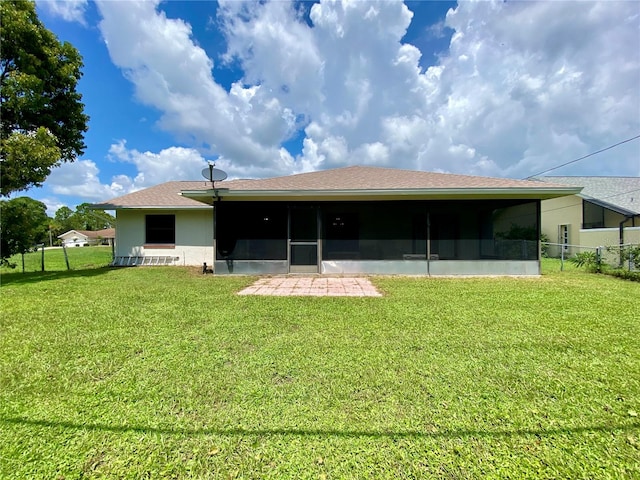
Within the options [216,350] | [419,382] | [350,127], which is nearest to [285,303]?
[216,350]

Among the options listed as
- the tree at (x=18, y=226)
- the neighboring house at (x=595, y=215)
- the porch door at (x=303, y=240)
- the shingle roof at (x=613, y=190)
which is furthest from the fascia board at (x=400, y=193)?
the shingle roof at (x=613, y=190)

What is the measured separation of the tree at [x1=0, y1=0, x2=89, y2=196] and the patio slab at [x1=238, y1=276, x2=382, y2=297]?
6.95 metres

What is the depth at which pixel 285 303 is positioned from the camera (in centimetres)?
518

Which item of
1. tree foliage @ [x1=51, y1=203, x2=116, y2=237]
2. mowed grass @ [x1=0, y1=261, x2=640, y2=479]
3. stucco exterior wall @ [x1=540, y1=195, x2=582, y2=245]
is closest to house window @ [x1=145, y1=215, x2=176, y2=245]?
mowed grass @ [x1=0, y1=261, x2=640, y2=479]

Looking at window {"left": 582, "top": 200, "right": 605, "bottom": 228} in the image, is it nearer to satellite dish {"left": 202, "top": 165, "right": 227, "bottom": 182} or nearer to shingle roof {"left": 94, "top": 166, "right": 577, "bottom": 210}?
shingle roof {"left": 94, "top": 166, "right": 577, "bottom": 210}

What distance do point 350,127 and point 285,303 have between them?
17.3 m

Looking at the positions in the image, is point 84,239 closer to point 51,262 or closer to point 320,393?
point 51,262

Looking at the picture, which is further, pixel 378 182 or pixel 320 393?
pixel 378 182

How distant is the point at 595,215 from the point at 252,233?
1853 centimetres

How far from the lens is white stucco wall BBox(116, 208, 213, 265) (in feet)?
35.7

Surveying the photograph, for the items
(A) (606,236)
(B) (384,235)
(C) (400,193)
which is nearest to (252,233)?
(B) (384,235)

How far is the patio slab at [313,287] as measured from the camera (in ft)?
19.9

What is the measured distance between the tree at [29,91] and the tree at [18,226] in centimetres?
46

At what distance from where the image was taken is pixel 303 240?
8.57 m
